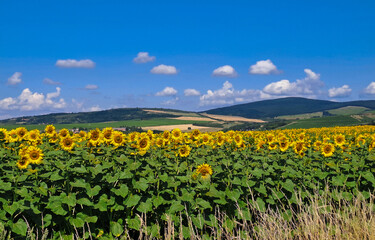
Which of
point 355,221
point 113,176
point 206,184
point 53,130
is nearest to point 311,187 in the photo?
point 355,221

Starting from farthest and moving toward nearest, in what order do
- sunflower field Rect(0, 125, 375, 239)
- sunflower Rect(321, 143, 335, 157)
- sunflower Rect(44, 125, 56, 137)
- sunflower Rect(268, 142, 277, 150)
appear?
sunflower Rect(268, 142, 277, 150), sunflower Rect(321, 143, 335, 157), sunflower Rect(44, 125, 56, 137), sunflower field Rect(0, 125, 375, 239)

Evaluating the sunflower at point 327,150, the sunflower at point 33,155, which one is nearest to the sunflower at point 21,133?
the sunflower at point 33,155

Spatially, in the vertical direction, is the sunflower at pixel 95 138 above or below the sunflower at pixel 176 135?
above

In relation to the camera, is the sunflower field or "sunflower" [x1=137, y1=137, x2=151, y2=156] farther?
"sunflower" [x1=137, y1=137, x2=151, y2=156]

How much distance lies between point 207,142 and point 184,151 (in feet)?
7.42

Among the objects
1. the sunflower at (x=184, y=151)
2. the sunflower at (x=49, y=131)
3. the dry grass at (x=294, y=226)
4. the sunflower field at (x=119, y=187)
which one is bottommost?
the dry grass at (x=294, y=226)

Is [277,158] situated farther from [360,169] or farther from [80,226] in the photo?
[80,226]

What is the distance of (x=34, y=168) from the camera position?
20.3ft

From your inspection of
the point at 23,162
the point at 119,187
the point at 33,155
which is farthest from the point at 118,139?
the point at 23,162

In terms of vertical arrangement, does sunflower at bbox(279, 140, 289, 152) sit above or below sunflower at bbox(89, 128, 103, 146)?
below

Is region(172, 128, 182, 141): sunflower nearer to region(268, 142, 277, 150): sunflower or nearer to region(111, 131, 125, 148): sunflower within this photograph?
region(111, 131, 125, 148): sunflower

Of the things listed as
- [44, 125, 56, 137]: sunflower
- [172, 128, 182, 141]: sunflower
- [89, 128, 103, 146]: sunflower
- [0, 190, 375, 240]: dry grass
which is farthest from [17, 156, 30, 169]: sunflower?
[172, 128, 182, 141]: sunflower

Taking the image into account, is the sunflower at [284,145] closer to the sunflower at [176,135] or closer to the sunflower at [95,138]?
the sunflower at [176,135]

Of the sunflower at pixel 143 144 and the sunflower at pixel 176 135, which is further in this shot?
the sunflower at pixel 176 135
